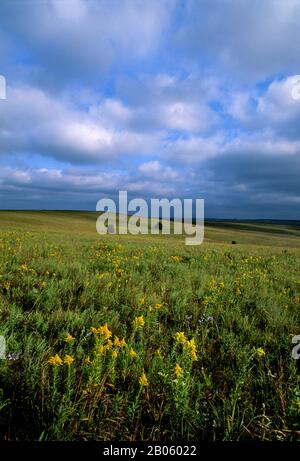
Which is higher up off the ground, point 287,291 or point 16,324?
point 16,324

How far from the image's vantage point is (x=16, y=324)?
354 cm

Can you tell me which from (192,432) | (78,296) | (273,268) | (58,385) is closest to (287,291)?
(273,268)

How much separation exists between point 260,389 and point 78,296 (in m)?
3.32

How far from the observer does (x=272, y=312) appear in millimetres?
4844

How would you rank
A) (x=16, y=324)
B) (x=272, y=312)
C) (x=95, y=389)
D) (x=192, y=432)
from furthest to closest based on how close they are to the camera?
(x=272, y=312)
(x=16, y=324)
(x=95, y=389)
(x=192, y=432)

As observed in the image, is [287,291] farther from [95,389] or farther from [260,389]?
[95,389]

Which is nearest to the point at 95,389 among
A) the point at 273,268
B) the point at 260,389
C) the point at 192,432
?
the point at 192,432

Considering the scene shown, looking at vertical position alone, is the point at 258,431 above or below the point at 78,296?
below

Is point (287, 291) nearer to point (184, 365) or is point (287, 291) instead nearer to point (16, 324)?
point (184, 365)

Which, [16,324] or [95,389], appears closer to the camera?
[95,389]

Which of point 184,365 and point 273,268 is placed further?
point 273,268
